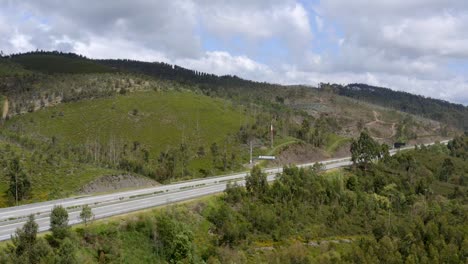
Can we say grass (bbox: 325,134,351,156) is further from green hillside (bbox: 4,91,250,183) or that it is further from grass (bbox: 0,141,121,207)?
grass (bbox: 0,141,121,207)

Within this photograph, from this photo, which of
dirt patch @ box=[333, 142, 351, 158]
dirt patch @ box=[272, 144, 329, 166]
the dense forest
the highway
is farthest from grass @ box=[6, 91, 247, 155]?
the highway

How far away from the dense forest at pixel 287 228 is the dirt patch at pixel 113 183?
66.5 ft

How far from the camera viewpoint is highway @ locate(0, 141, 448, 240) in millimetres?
46594

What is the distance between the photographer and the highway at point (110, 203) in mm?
46594

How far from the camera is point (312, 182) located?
90750 mm

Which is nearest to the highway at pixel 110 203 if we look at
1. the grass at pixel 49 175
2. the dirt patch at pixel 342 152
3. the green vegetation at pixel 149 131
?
the grass at pixel 49 175

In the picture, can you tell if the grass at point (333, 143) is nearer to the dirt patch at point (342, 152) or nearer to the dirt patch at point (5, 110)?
the dirt patch at point (342, 152)

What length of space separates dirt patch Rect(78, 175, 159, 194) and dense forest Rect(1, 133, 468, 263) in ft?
66.5

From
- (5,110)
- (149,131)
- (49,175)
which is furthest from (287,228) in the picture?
(5,110)

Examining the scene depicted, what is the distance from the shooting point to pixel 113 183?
7944 cm

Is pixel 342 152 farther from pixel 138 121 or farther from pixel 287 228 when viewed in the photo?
pixel 287 228

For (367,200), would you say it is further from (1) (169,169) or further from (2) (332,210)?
(1) (169,169)

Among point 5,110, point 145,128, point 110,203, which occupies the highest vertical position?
point 5,110

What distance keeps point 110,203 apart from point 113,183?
69.7ft
